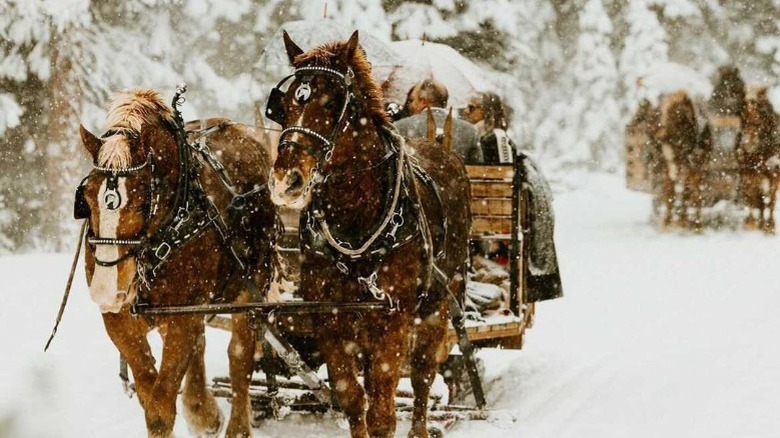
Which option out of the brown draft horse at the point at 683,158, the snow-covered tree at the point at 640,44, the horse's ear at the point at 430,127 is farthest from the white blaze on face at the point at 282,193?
the snow-covered tree at the point at 640,44

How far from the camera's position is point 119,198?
4.57 meters

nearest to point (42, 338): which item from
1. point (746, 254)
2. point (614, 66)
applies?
point (746, 254)

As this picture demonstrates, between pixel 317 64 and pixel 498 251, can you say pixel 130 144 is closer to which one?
pixel 317 64

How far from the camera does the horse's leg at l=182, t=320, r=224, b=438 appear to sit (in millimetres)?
6043

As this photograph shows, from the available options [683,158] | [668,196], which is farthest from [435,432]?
[668,196]

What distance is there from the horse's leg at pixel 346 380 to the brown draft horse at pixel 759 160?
17313 millimetres

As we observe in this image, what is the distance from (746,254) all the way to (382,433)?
45.7 feet

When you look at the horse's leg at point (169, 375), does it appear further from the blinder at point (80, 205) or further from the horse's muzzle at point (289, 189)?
the horse's muzzle at point (289, 189)

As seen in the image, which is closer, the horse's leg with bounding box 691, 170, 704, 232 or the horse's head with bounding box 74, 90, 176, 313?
the horse's head with bounding box 74, 90, 176, 313

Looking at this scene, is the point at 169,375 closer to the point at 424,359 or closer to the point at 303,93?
the point at 303,93

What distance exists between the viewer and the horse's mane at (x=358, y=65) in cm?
479

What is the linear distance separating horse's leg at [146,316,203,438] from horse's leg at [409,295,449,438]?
1.67 metres

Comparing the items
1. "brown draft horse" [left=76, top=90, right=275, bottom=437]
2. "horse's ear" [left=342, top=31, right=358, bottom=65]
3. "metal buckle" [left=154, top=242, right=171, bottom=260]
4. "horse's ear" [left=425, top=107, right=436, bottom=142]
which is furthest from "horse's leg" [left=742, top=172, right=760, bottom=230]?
"metal buckle" [left=154, top=242, right=171, bottom=260]

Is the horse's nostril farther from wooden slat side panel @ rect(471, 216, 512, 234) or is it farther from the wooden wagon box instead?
wooden slat side panel @ rect(471, 216, 512, 234)
